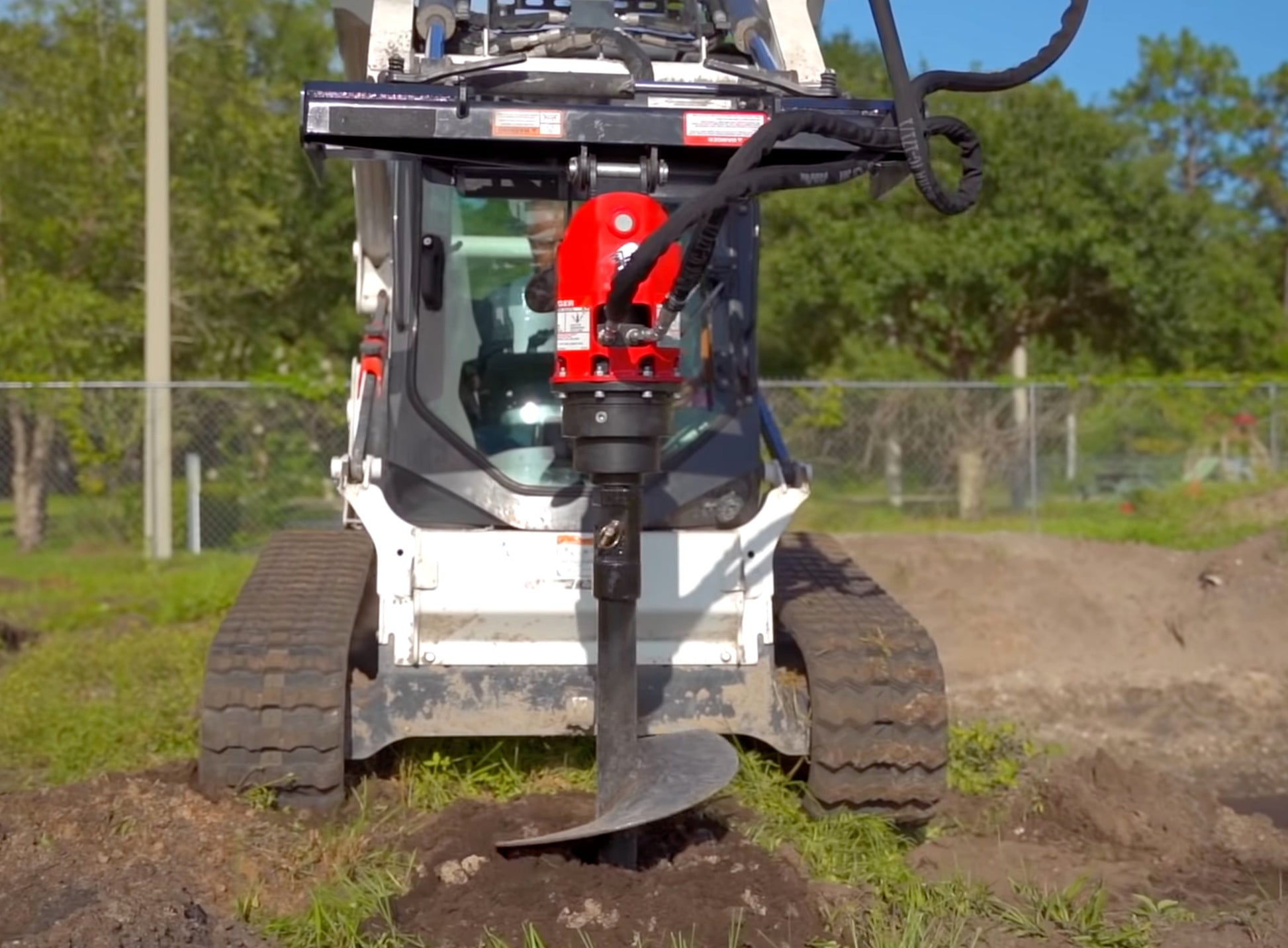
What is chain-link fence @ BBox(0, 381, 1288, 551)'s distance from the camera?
14.5m

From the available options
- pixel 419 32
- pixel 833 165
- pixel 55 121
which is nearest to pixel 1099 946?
pixel 833 165

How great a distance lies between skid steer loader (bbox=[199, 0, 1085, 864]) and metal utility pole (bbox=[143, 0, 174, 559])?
7.85 meters

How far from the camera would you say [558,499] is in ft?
19.9

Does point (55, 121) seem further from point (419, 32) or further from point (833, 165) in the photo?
point (833, 165)

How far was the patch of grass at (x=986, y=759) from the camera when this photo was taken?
7.01m

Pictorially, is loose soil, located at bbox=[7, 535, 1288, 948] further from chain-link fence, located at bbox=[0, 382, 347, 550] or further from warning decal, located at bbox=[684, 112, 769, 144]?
chain-link fence, located at bbox=[0, 382, 347, 550]

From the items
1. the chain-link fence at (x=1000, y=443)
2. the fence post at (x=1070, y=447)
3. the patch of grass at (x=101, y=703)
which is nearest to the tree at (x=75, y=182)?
the patch of grass at (x=101, y=703)

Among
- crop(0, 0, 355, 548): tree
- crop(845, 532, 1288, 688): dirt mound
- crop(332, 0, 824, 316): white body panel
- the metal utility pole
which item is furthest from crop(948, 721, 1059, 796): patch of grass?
crop(0, 0, 355, 548): tree

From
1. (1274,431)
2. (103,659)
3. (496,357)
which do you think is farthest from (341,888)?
(1274,431)

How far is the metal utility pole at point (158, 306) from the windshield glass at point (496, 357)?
8468 millimetres

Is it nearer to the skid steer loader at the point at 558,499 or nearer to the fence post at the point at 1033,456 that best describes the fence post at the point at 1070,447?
the fence post at the point at 1033,456

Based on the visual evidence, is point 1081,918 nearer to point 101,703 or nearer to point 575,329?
point 575,329

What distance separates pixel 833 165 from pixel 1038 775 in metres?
3.20

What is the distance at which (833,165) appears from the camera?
200 inches
